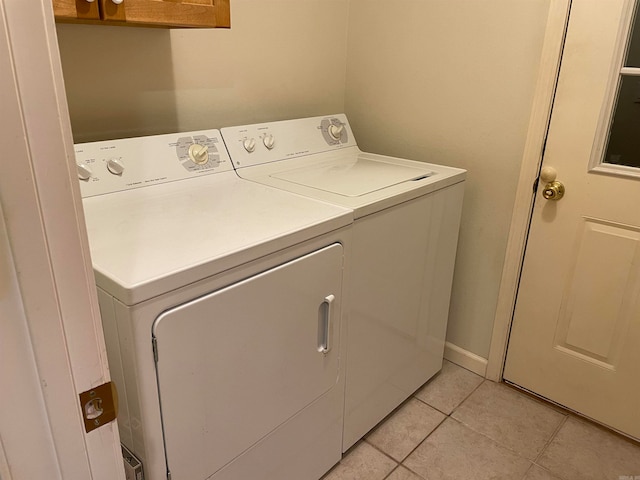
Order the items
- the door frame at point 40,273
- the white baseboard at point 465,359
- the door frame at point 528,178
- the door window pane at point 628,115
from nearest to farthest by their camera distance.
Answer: the door frame at point 40,273 → the door window pane at point 628,115 → the door frame at point 528,178 → the white baseboard at point 465,359

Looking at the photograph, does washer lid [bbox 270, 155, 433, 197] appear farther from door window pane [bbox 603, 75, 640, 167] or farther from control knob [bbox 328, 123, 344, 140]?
door window pane [bbox 603, 75, 640, 167]

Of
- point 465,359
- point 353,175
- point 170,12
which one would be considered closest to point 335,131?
point 353,175

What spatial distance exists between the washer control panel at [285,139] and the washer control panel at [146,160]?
0.07m

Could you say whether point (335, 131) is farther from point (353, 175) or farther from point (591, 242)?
point (591, 242)

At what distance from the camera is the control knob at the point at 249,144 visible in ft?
5.91

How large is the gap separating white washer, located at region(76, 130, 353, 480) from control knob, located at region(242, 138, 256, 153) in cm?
13

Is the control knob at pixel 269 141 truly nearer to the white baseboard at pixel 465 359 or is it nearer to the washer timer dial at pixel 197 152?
the washer timer dial at pixel 197 152

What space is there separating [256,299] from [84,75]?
3.12ft

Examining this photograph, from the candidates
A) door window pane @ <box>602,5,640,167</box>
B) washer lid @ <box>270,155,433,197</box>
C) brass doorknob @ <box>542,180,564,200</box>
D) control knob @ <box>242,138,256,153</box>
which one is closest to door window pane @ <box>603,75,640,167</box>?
door window pane @ <box>602,5,640,167</box>

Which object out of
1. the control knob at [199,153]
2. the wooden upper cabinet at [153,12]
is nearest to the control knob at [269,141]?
the control knob at [199,153]

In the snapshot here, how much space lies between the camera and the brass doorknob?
72.2 inches

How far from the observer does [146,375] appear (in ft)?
3.41

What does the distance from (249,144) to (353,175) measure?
40 cm

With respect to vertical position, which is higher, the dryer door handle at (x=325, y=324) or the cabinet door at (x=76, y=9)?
the cabinet door at (x=76, y=9)
